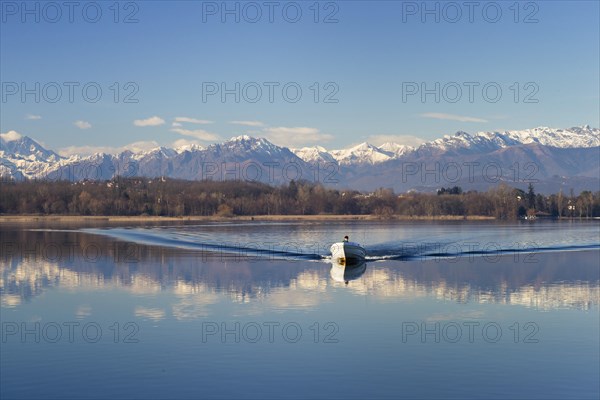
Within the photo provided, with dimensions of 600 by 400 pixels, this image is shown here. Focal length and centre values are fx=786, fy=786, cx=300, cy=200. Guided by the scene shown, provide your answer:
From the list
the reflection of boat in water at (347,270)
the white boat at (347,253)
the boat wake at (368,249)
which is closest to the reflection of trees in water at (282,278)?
the reflection of boat in water at (347,270)

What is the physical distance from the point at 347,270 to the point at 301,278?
281 inches

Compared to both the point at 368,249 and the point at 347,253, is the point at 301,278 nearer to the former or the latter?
the point at 347,253

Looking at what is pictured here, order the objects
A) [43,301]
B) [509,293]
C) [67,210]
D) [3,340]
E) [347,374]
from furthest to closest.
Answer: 1. [67,210]
2. [509,293]
3. [43,301]
4. [3,340]
5. [347,374]

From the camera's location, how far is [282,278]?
44656mm

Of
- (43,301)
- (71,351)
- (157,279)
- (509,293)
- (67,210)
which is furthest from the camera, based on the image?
(67,210)

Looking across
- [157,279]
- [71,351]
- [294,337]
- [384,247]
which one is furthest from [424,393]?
[384,247]

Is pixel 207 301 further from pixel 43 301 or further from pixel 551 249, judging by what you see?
pixel 551 249

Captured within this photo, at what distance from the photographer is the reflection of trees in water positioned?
3647cm

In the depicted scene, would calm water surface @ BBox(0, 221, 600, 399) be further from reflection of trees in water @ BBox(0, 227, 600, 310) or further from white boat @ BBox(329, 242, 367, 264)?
white boat @ BBox(329, 242, 367, 264)

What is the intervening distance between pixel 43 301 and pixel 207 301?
7.20m

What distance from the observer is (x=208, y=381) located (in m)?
20.6

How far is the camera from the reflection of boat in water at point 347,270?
151 ft

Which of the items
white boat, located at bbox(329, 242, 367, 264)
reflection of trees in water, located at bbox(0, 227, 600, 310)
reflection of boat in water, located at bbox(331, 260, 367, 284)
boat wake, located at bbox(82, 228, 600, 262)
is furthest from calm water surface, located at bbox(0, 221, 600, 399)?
boat wake, located at bbox(82, 228, 600, 262)

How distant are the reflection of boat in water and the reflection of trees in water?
0.66 meters
